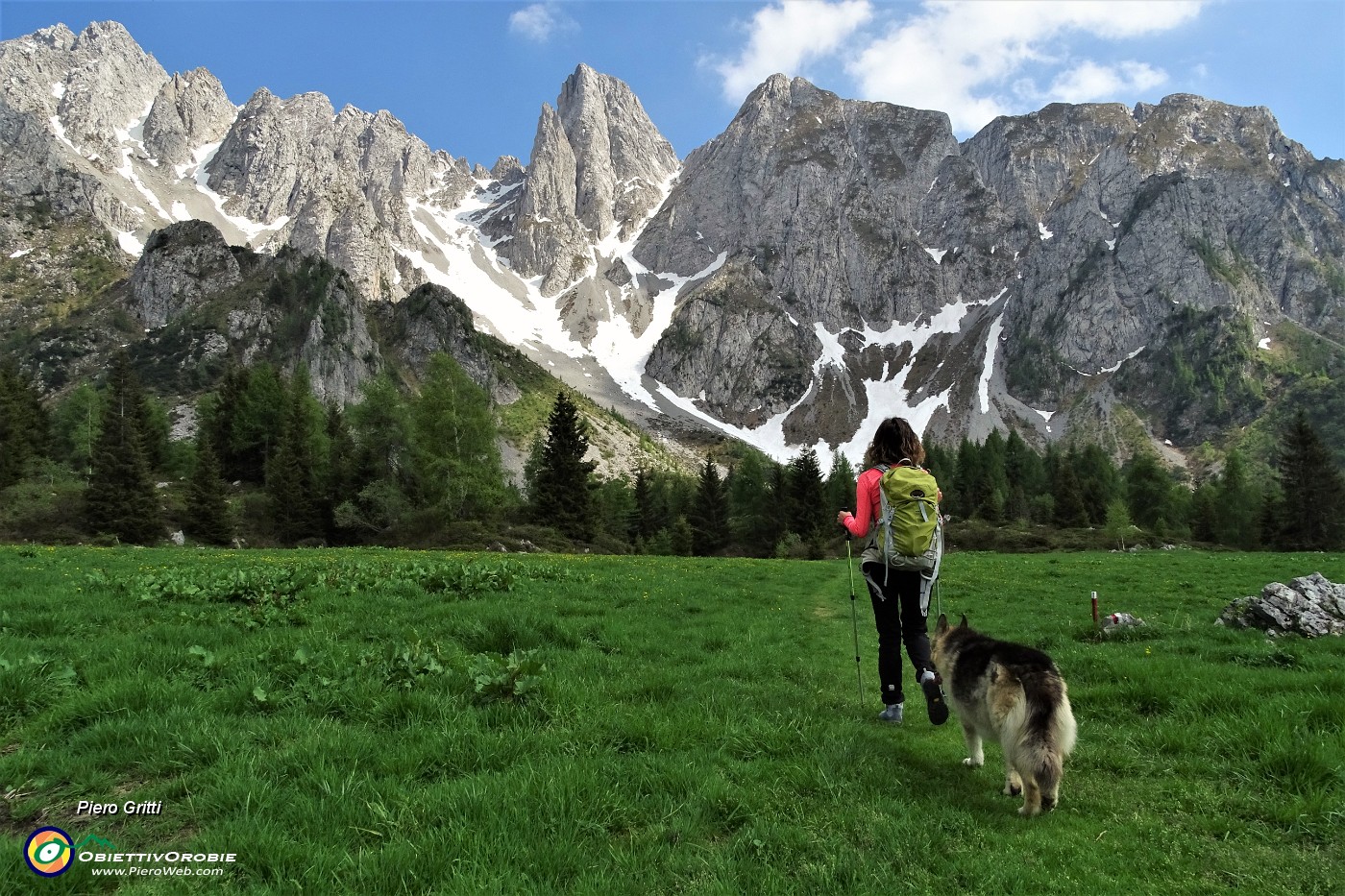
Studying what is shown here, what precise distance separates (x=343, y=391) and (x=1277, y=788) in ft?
596

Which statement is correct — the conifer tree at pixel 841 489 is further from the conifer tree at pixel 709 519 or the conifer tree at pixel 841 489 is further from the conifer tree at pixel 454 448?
the conifer tree at pixel 454 448

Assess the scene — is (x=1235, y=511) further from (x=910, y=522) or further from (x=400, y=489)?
(x=910, y=522)

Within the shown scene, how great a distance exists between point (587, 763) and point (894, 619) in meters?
4.73

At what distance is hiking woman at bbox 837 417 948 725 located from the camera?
818 centimetres

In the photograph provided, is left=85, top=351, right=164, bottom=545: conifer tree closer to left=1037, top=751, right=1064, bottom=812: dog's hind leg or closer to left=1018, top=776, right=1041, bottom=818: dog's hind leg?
left=1018, top=776, right=1041, bottom=818: dog's hind leg

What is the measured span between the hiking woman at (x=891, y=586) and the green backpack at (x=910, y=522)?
0.20 meters

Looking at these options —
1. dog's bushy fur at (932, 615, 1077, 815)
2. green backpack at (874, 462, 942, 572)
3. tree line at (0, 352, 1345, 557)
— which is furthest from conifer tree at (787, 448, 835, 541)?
dog's bushy fur at (932, 615, 1077, 815)

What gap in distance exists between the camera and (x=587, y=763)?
5535 mm

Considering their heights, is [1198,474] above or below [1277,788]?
above

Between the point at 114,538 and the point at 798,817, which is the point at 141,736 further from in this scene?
the point at 114,538

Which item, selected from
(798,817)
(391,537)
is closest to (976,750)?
(798,817)

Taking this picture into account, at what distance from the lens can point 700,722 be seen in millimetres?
6969

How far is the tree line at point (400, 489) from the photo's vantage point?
4944 centimetres

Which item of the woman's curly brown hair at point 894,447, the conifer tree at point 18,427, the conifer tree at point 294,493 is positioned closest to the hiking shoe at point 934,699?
the woman's curly brown hair at point 894,447
